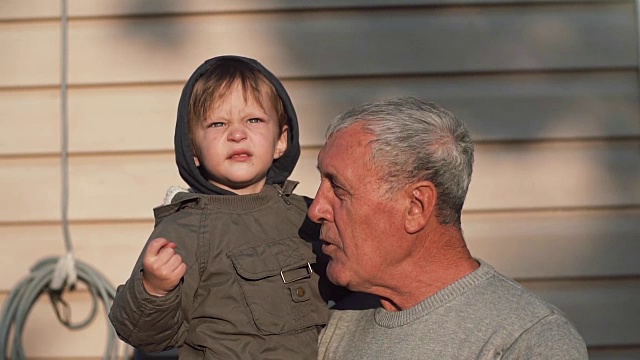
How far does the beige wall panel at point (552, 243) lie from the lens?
12.5ft

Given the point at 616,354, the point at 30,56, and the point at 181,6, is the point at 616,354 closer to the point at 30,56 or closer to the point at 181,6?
the point at 181,6

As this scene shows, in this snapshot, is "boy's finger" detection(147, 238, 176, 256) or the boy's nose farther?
the boy's nose

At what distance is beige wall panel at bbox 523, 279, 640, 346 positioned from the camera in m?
3.79

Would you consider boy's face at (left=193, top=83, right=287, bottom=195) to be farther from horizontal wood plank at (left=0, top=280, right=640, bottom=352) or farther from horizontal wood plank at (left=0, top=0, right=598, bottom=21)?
horizontal wood plank at (left=0, top=280, right=640, bottom=352)

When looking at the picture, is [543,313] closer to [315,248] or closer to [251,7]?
[315,248]

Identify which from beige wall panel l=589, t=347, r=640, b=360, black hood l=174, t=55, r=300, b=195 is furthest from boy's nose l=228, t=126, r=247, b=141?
beige wall panel l=589, t=347, r=640, b=360

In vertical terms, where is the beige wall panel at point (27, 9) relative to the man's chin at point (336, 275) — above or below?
above

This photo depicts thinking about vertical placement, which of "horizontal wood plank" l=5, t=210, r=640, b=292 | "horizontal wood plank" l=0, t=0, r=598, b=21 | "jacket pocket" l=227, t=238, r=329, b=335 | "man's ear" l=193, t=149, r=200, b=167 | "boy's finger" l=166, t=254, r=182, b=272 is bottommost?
"horizontal wood plank" l=5, t=210, r=640, b=292

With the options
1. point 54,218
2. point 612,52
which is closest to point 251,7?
point 54,218

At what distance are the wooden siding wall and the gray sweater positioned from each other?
144 centimetres

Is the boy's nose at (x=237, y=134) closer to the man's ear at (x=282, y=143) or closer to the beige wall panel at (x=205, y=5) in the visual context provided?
the man's ear at (x=282, y=143)

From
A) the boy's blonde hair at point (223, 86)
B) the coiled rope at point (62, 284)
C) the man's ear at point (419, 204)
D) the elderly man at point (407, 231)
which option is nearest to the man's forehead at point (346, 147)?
the elderly man at point (407, 231)

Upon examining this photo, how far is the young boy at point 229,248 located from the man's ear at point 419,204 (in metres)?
0.37

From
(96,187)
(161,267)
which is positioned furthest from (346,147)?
(96,187)
